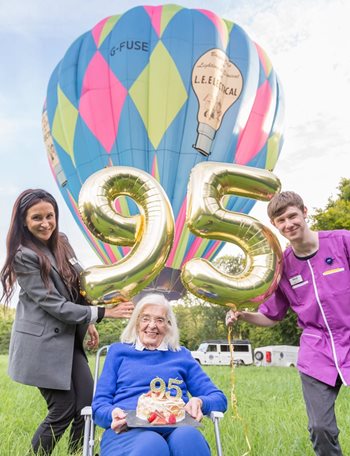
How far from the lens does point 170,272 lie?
11.6 meters

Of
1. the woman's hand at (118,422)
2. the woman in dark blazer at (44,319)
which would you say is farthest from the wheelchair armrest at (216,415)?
the woman in dark blazer at (44,319)

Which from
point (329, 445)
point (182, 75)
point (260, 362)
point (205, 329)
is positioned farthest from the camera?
point (205, 329)

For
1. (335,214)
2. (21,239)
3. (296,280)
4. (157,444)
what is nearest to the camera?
(157,444)

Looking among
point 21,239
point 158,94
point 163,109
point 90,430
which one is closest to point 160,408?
point 90,430

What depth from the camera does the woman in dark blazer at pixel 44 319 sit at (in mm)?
2811

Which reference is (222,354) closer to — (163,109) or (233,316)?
(163,109)

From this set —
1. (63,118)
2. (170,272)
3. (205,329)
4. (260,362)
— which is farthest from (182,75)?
(205,329)

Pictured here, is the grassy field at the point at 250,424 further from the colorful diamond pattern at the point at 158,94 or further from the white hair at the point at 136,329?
the colorful diamond pattern at the point at 158,94

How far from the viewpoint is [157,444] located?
2184 millimetres

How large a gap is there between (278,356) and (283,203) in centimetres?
1965

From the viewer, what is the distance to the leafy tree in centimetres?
1577

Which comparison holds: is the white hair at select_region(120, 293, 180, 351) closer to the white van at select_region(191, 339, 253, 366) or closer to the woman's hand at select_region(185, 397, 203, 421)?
the woman's hand at select_region(185, 397, 203, 421)

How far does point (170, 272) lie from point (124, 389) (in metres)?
8.96

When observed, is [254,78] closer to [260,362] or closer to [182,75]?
[182,75]
